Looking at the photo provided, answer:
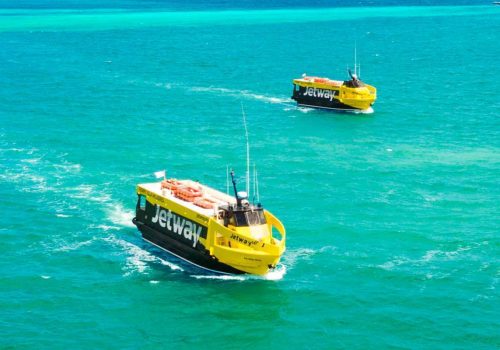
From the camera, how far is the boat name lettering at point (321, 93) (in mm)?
152750

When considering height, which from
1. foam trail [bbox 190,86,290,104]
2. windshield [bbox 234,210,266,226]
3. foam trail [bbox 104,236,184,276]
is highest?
foam trail [bbox 190,86,290,104]

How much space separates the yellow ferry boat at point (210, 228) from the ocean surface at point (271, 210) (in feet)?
5.24

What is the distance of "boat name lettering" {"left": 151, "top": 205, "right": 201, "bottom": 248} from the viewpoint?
8062 centimetres

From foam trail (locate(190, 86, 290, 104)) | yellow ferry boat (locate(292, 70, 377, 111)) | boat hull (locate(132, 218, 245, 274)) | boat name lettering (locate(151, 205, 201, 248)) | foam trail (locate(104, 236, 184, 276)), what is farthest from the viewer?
foam trail (locate(190, 86, 290, 104))

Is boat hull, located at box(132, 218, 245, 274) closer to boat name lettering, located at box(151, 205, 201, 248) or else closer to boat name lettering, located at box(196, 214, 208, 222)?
boat name lettering, located at box(151, 205, 201, 248)

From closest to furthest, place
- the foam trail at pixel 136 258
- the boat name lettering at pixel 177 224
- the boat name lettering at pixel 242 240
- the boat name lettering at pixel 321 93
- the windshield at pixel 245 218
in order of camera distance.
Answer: the boat name lettering at pixel 242 240 < the windshield at pixel 245 218 < the boat name lettering at pixel 177 224 < the foam trail at pixel 136 258 < the boat name lettering at pixel 321 93

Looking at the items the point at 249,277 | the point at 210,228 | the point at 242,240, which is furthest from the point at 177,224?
the point at 249,277

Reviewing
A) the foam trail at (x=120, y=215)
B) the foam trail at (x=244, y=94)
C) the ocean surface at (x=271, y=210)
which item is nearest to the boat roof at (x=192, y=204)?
the ocean surface at (x=271, y=210)

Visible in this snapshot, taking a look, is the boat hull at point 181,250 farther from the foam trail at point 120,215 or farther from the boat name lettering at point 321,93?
the boat name lettering at point 321,93

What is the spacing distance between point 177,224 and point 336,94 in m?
74.3

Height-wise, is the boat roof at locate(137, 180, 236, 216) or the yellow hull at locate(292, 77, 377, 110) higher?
the yellow hull at locate(292, 77, 377, 110)

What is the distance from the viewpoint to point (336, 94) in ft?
499

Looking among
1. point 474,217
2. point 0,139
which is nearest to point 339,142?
Result: point 474,217

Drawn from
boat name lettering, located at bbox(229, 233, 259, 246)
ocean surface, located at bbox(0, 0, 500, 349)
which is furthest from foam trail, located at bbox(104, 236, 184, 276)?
boat name lettering, located at bbox(229, 233, 259, 246)
